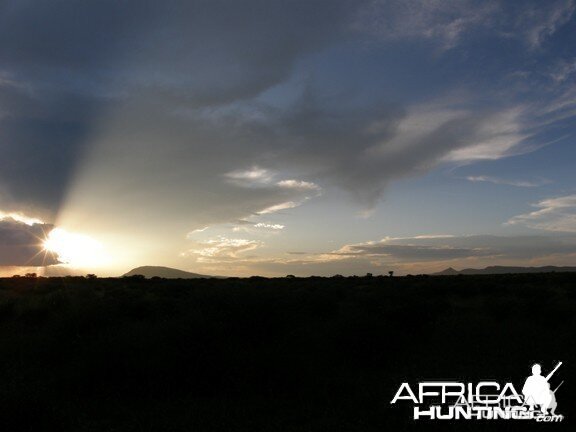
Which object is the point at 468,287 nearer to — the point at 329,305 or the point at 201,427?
the point at 329,305

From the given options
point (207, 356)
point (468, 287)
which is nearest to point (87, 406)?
point (207, 356)

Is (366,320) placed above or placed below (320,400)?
above

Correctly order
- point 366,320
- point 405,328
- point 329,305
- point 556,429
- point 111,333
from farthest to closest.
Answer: point 329,305 → point 405,328 → point 366,320 → point 111,333 → point 556,429

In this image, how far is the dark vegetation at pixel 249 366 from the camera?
9156mm

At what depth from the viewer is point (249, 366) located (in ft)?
38.3

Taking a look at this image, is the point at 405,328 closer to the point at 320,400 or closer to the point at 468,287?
the point at 320,400

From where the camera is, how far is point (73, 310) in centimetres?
1575

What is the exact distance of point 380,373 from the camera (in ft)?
40.6

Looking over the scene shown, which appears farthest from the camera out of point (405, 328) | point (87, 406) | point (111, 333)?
→ point (405, 328)

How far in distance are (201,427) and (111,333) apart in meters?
5.71

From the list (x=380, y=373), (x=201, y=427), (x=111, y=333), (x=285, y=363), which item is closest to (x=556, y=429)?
(x=380, y=373)

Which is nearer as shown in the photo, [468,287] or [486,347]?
[486,347]

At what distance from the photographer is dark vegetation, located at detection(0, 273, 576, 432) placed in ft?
30.0

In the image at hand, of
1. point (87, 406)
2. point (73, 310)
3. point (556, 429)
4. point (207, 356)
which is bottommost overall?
point (556, 429)
